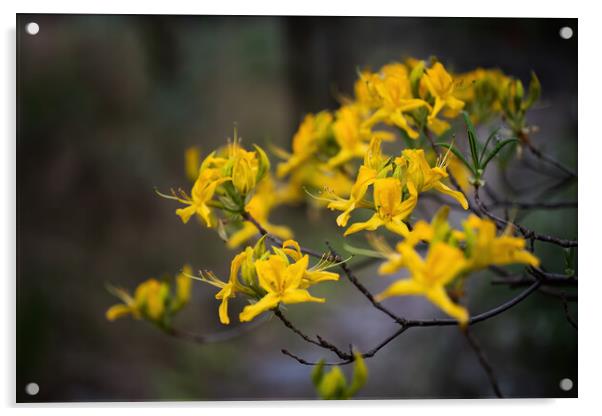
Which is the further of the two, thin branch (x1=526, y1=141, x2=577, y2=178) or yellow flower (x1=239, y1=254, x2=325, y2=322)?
thin branch (x1=526, y1=141, x2=577, y2=178)

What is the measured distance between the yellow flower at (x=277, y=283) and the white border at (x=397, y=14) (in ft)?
1.45

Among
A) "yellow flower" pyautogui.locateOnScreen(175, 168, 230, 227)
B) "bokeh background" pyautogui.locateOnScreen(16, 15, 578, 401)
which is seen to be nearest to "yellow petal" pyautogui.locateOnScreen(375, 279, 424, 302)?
"yellow flower" pyautogui.locateOnScreen(175, 168, 230, 227)

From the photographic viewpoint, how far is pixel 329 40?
1.93 metres

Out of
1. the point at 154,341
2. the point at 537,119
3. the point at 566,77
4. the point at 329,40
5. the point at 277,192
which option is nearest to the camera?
the point at 566,77

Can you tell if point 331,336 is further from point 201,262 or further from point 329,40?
point 329,40

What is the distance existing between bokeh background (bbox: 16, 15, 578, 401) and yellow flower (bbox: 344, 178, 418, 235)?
59 centimetres

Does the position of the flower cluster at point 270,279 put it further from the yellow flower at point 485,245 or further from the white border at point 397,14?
the white border at point 397,14

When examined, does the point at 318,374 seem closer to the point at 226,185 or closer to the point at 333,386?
the point at 333,386

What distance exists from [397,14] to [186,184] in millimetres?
1234

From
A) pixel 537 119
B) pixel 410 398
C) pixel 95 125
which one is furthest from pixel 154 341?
pixel 537 119

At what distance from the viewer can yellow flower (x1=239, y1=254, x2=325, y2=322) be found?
34.1 inches

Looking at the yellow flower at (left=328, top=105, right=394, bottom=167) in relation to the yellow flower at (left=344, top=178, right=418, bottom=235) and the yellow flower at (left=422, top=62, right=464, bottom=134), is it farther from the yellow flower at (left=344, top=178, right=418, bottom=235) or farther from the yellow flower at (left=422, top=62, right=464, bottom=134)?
the yellow flower at (left=344, top=178, right=418, bottom=235)

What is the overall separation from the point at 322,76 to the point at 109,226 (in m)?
0.87

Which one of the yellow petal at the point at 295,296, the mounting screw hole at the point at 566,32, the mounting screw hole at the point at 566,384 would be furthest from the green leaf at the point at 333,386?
the mounting screw hole at the point at 566,32
